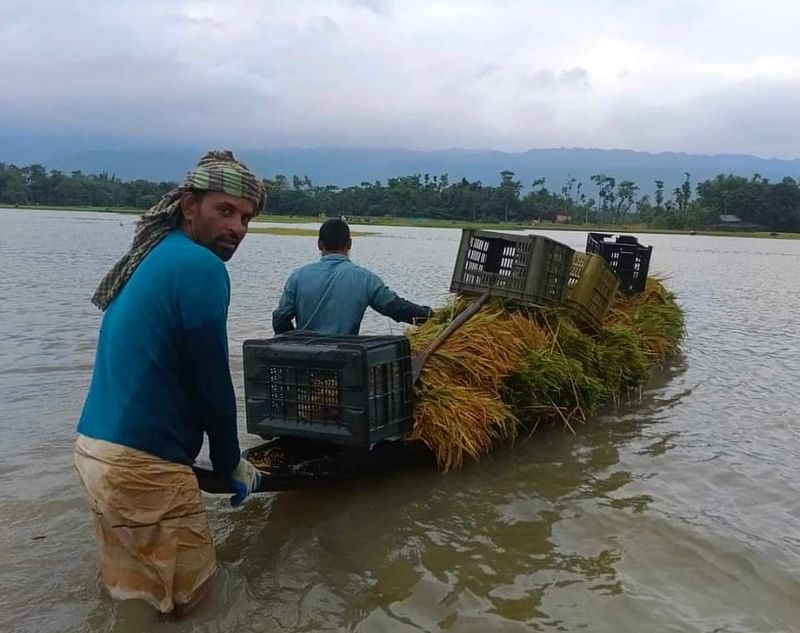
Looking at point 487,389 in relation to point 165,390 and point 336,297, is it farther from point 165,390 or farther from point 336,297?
point 165,390

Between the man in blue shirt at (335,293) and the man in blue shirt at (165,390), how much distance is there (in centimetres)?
191

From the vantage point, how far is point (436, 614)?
147 inches

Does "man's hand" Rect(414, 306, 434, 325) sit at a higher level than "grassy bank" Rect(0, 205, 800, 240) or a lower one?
higher

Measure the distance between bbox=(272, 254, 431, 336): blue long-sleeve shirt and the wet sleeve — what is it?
210 cm

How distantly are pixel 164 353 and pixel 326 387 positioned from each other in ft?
4.65

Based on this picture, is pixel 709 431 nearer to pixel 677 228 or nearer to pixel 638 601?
pixel 638 601

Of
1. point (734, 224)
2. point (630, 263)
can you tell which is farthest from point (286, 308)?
point (734, 224)

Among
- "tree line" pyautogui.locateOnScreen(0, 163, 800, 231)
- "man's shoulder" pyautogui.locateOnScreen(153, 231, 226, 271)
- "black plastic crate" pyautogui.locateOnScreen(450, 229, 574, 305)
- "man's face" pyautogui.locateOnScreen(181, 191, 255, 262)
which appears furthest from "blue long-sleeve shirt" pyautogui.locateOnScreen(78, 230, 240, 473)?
"tree line" pyautogui.locateOnScreen(0, 163, 800, 231)

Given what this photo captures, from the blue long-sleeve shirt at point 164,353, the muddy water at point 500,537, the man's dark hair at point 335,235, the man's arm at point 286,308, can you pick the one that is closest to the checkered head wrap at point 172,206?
the blue long-sleeve shirt at point 164,353

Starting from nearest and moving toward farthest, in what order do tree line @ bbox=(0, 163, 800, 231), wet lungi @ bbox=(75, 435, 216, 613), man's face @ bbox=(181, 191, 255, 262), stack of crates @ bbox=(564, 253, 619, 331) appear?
wet lungi @ bbox=(75, 435, 216, 613) < man's face @ bbox=(181, 191, 255, 262) < stack of crates @ bbox=(564, 253, 619, 331) < tree line @ bbox=(0, 163, 800, 231)

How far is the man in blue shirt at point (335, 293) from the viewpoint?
17.4 feet

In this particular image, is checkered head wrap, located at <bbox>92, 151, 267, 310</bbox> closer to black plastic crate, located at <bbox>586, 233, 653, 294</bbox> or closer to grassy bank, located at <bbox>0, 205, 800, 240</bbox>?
black plastic crate, located at <bbox>586, 233, 653, 294</bbox>

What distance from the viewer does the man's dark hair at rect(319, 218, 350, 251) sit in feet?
17.4

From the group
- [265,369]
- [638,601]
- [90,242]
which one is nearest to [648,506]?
[638,601]
